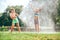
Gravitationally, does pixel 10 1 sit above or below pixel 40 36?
above

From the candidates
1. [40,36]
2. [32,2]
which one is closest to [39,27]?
[40,36]

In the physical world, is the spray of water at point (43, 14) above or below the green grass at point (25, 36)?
above

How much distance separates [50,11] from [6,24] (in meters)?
0.47

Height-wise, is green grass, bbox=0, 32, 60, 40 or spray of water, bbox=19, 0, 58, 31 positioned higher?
spray of water, bbox=19, 0, 58, 31

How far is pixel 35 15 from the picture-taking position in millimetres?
2641

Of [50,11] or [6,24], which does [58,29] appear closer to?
Answer: [50,11]

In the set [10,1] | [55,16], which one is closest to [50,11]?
[55,16]

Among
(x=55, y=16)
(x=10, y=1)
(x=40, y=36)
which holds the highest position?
(x=10, y=1)

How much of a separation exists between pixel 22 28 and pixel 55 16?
1.19ft

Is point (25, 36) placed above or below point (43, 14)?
below

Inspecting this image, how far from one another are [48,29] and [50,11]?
0.19 m

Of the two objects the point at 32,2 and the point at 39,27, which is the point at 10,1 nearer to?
the point at 32,2

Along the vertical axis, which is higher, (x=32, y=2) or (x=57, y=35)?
(x=32, y=2)

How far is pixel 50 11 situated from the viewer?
2639 mm
